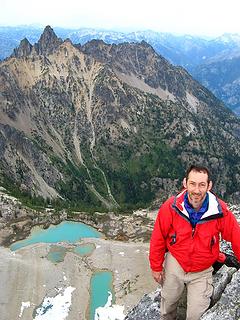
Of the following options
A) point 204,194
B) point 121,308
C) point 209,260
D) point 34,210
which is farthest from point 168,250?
point 34,210

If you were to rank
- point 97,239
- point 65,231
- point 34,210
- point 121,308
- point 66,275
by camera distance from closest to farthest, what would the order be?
point 121,308 < point 66,275 < point 97,239 < point 65,231 < point 34,210

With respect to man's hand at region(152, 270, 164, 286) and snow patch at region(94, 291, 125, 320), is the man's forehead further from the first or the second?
snow patch at region(94, 291, 125, 320)

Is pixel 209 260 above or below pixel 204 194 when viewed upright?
below

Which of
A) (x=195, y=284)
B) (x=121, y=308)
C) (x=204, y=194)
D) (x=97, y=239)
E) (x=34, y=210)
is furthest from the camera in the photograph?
(x=34, y=210)

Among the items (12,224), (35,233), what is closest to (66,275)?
(35,233)

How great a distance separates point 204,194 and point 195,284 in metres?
3.90

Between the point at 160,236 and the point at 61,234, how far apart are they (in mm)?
71785

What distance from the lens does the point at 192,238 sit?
659 inches

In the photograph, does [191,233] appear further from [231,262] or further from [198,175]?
[231,262]

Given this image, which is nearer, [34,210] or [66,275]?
[66,275]

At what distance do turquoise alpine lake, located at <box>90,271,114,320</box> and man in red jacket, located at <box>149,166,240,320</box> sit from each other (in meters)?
42.7

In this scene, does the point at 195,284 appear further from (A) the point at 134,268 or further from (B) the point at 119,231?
(B) the point at 119,231

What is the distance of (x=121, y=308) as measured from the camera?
189ft

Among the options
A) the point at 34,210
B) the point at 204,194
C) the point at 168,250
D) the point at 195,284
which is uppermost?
the point at 204,194
